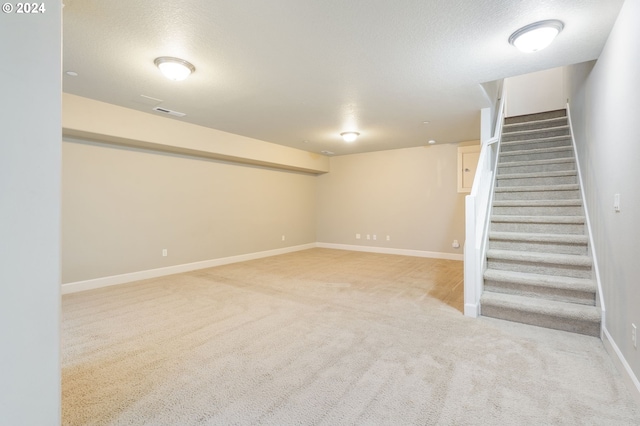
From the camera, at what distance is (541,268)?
3.21 meters

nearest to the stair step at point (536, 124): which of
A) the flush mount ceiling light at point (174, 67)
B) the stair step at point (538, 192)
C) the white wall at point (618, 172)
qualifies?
the stair step at point (538, 192)

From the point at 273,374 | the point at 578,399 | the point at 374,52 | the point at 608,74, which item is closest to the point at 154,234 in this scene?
the point at 273,374

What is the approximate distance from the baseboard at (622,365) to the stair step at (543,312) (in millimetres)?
152

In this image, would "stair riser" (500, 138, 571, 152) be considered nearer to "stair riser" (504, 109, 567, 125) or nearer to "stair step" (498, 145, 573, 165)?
"stair step" (498, 145, 573, 165)

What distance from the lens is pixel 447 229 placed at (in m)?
6.51

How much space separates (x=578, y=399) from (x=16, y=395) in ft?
9.38

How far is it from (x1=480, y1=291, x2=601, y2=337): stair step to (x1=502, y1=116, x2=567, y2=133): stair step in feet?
10.8

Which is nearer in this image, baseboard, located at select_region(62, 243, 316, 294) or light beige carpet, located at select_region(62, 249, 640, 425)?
light beige carpet, located at select_region(62, 249, 640, 425)

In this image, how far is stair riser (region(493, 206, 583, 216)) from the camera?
139 inches

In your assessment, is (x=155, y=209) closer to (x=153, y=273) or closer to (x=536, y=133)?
(x=153, y=273)

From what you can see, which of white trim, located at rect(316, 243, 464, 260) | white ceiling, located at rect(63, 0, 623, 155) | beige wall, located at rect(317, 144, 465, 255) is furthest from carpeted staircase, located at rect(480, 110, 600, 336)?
white trim, located at rect(316, 243, 464, 260)

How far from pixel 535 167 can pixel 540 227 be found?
1.21 metres

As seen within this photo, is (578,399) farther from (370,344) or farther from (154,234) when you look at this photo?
(154,234)

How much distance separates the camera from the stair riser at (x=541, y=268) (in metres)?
3.03
